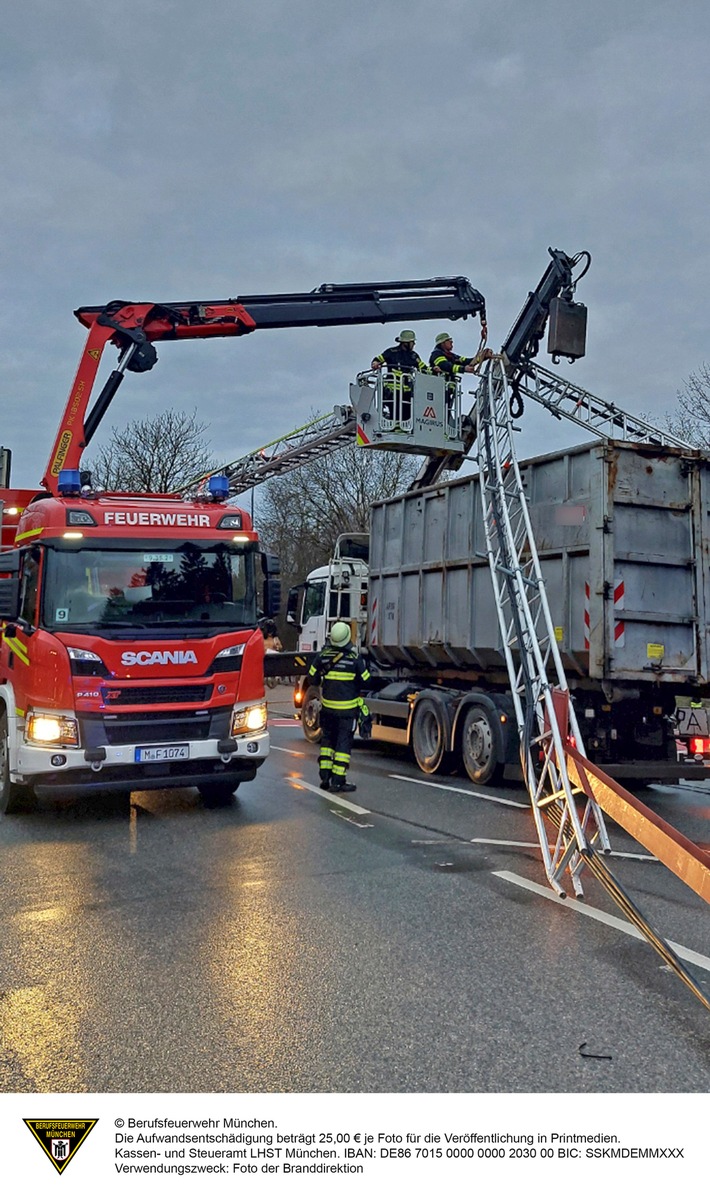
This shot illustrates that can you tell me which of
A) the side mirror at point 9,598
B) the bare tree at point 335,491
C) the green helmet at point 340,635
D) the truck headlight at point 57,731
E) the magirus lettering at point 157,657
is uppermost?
the bare tree at point 335,491

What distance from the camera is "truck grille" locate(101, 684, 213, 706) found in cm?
738

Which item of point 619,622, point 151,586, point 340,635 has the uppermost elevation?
point 151,586

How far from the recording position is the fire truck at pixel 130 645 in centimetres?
732

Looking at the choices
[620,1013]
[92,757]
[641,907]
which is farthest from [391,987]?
[92,757]

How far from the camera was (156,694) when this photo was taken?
7.57 metres

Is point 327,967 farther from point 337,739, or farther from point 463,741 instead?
point 463,741

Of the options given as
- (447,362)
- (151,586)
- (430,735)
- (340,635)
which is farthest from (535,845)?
(447,362)

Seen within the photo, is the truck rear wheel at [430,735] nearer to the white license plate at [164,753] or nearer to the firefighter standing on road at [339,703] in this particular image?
→ the firefighter standing on road at [339,703]

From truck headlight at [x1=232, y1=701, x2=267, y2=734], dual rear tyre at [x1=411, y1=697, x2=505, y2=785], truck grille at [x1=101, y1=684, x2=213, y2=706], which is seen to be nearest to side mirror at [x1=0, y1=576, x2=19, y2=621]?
truck grille at [x1=101, y1=684, x2=213, y2=706]

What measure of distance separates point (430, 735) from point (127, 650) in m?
4.82

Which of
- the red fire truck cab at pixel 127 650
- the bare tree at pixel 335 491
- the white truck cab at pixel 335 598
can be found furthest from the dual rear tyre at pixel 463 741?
the bare tree at pixel 335 491

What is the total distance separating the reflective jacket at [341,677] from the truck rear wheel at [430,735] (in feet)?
5.56
